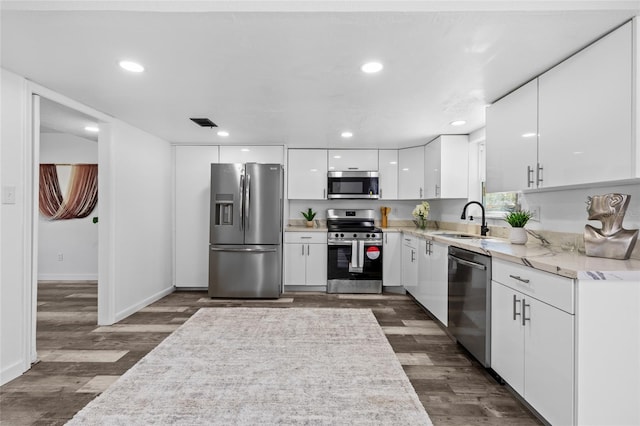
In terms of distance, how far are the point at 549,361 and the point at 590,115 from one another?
4.45 ft

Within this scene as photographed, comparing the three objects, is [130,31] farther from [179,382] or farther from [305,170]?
[305,170]

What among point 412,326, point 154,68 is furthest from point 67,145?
point 412,326

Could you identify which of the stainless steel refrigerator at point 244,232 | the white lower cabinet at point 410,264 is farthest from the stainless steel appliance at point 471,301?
the stainless steel refrigerator at point 244,232

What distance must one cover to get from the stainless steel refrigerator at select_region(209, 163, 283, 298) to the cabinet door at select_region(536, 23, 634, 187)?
3.00 meters

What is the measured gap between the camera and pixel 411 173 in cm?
476

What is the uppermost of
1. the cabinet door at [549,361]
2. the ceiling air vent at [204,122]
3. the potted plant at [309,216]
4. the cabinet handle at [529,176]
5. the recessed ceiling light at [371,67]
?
the ceiling air vent at [204,122]

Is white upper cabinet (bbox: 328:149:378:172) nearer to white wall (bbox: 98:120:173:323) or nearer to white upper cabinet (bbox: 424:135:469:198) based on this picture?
white upper cabinet (bbox: 424:135:469:198)

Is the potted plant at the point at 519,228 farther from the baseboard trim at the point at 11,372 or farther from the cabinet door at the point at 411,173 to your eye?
the baseboard trim at the point at 11,372

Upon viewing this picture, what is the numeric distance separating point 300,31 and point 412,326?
2852 mm

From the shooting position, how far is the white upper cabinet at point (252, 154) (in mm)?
4648

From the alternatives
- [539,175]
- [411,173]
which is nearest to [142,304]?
[411,173]

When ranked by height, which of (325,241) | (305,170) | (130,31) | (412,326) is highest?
(130,31)

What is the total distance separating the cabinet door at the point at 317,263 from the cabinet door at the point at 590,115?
2925mm

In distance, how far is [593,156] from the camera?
179 centimetres
